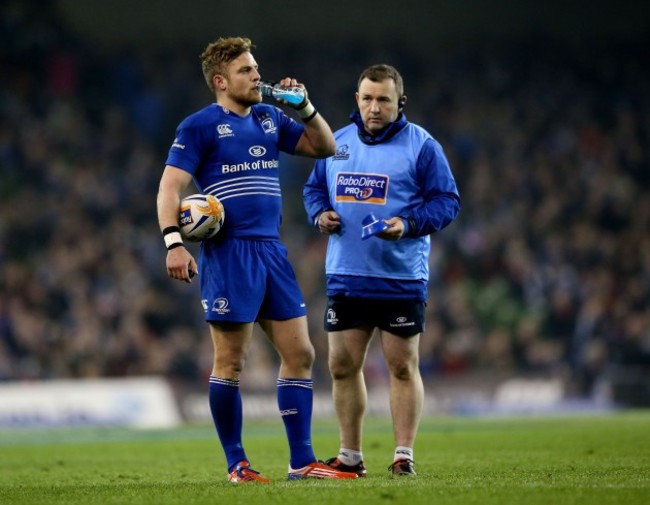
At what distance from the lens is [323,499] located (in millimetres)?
5699

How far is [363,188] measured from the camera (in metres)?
7.59

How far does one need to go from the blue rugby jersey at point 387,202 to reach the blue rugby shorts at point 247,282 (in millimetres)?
624

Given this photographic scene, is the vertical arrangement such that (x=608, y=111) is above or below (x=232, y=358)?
above

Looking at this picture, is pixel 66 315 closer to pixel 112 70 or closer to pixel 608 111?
pixel 112 70

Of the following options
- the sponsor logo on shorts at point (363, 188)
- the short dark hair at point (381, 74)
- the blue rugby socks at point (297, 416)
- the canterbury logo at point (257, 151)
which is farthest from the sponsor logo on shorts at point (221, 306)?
the short dark hair at point (381, 74)

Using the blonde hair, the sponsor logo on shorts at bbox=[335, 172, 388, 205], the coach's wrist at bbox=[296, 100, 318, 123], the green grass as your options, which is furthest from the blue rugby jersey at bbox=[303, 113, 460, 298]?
the green grass

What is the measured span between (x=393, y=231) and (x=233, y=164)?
992mm

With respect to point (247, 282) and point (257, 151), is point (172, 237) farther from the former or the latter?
point (257, 151)

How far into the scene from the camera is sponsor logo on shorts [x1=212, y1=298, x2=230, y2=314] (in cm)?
677

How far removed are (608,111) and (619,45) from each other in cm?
243

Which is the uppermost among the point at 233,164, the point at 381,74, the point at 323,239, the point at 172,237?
the point at 381,74

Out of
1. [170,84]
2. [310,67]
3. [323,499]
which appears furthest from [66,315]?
[323,499]

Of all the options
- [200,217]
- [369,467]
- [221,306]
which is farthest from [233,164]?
[369,467]

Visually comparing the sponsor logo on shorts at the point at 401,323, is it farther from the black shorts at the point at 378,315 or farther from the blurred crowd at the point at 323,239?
the blurred crowd at the point at 323,239
